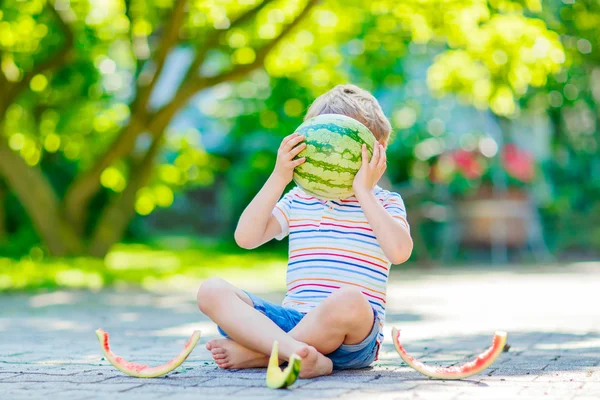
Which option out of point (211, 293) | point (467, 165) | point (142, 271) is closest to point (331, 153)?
point (211, 293)

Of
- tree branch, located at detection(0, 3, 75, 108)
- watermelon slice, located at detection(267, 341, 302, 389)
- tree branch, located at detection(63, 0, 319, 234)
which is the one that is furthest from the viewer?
tree branch, located at detection(0, 3, 75, 108)

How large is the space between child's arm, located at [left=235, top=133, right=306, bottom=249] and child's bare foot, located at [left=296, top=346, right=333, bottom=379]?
2.10 ft

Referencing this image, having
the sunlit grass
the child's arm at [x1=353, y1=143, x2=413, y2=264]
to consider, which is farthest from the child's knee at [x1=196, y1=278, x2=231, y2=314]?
the sunlit grass

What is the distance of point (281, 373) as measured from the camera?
11.7 feet

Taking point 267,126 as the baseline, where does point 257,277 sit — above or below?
below

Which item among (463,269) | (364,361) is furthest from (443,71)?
(364,361)

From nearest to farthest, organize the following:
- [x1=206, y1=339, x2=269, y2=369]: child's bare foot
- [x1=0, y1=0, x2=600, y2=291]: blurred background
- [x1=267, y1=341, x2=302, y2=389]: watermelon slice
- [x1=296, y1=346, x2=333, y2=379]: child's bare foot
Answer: [x1=267, y1=341, x2=302, y2=389]: watermelon slice
[x1=296, y1=346, x2=333, y2=379]: child's bare foot
[x1=206, y1=339, x2=269, y2=369]: child's bare foot
[x1=0, y1=0, x2=600, y2=291]: blurred background

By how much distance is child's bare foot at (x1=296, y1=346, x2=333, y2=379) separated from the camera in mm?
3824

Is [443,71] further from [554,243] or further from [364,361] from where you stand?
[364,361]

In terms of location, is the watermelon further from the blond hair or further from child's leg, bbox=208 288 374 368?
child's leg, bbox=208 288 374 368

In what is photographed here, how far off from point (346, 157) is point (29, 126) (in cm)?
1242

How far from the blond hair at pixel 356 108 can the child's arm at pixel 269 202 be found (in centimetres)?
29

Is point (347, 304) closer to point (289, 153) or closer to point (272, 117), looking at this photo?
point (289, 153)

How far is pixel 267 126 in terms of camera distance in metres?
15.7
